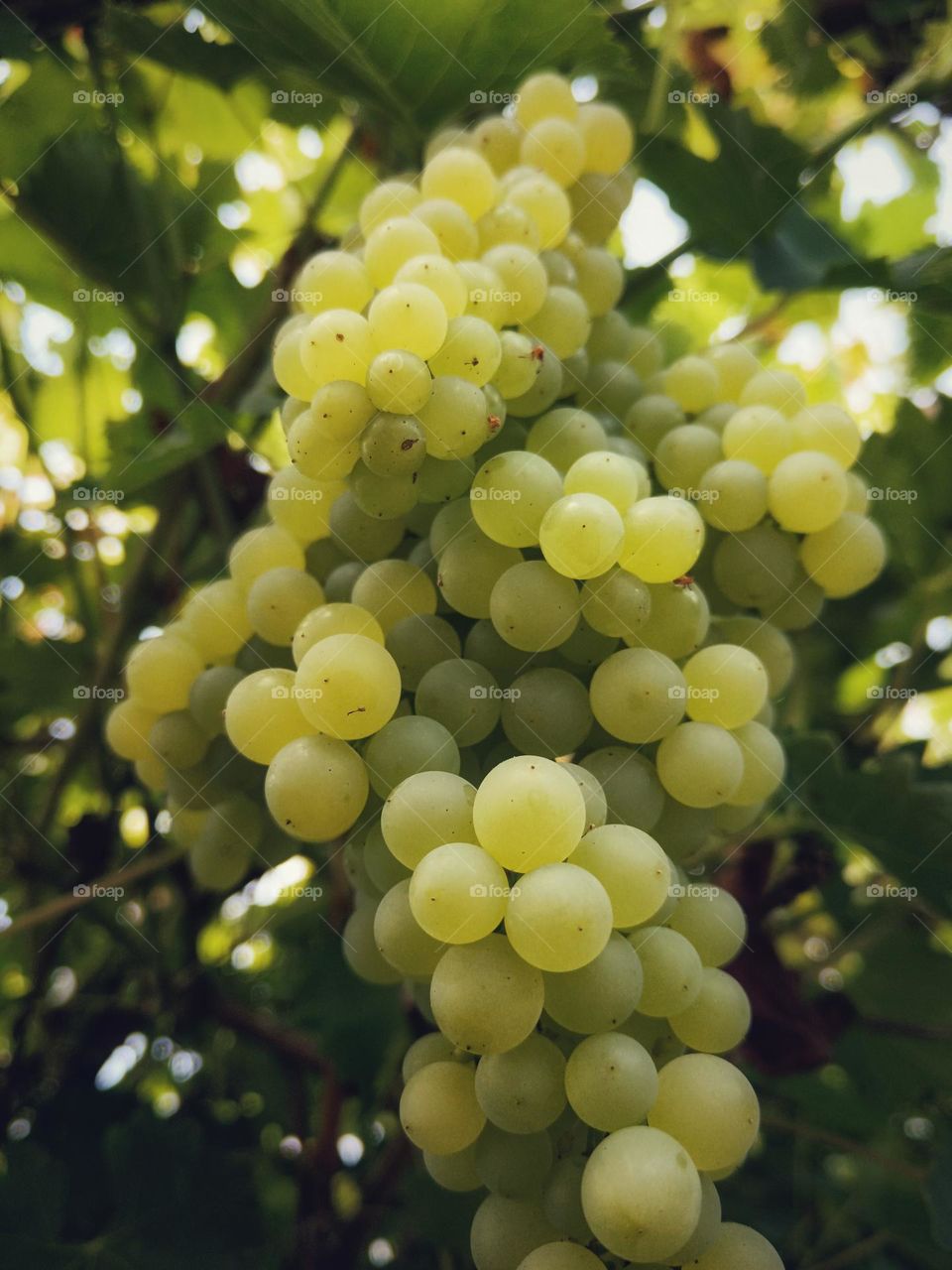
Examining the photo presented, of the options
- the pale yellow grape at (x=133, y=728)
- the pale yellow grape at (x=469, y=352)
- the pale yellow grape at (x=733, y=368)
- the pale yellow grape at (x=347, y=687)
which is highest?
the pale yellow grape at (x=733, y=368)

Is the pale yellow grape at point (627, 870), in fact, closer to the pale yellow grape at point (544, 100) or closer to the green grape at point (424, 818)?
the green grape at point (424, 818)

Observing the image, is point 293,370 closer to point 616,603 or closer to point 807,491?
point 616,603

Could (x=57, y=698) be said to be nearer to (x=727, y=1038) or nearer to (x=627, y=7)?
(x=727, y=1038)

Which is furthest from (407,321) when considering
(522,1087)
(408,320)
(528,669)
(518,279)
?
(522,1087)

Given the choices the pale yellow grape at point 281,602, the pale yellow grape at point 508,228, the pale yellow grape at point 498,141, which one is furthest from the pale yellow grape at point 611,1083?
the pale yellow grape at point 498,141

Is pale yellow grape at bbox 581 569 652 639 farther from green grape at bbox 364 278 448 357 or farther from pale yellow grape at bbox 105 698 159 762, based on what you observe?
pale yellow grape at bbox 105 698 159 762

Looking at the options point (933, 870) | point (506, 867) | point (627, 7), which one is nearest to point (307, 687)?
point (506, 867)

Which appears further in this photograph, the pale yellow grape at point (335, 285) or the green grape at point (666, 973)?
the pale yellow grape at point (335, 285)
